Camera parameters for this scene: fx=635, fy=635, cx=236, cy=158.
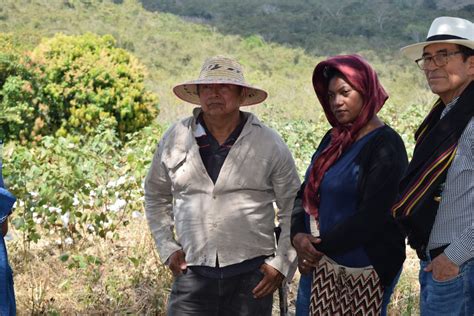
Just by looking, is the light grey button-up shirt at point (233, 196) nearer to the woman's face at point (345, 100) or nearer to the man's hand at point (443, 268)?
the woman's face at point (345, 100)

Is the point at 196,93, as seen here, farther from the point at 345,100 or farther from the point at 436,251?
the point at 436,251

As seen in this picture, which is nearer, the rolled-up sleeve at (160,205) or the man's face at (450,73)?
the man's face at (450,73)

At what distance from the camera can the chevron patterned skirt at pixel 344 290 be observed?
2363 millimetres

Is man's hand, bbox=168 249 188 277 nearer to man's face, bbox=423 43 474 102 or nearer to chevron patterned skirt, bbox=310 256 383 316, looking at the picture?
chevron patterned skirt, bbox=310 256 383 316

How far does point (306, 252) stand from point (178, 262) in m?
Result: 0.54

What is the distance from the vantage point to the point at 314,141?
24.0 ft

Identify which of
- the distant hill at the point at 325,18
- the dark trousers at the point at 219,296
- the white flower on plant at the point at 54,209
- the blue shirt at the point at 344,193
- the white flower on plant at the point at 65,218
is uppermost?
the distant hill at the point at 325,18

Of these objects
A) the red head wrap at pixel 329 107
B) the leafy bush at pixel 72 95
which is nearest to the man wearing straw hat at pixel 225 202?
the red head wrap at pixel 329 107

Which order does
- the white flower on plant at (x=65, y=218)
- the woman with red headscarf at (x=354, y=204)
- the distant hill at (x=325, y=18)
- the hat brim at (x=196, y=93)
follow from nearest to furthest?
the woman with red headscarf at (x=354, y=204) < the hat brim at (x=196, y=93) < the white flower on plant at (x=65, y=218) < the distant hill at (x=325, y=18)

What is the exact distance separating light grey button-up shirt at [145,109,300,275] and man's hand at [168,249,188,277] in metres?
0.03

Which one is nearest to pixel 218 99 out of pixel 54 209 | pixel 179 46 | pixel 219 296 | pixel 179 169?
pixel 179 169

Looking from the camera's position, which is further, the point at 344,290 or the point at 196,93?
the point at 196,93

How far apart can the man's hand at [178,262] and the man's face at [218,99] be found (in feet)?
1.95

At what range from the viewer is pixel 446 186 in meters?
2.04
